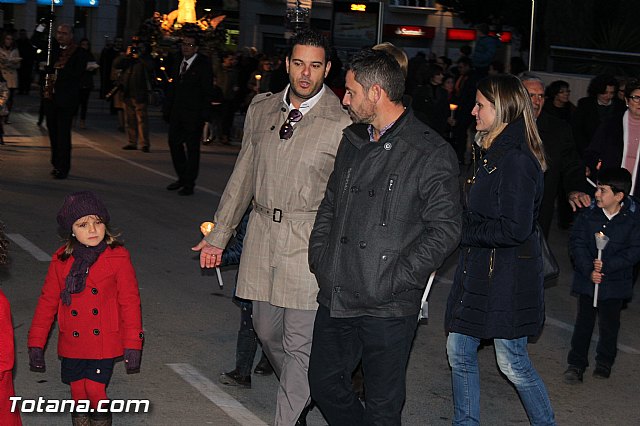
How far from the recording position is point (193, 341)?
766 centimetres

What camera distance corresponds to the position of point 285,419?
5.29m

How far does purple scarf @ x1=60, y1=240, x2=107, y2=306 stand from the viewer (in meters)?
5.13

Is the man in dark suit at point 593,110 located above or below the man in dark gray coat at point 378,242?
above

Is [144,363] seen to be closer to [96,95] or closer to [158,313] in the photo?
[158,313]

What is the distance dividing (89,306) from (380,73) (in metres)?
1.72

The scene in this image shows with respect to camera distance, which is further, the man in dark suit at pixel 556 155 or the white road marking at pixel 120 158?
the white road marking at pixel 120 158

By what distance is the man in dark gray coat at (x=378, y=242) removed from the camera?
15.3 ft

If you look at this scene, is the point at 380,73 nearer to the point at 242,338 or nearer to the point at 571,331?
the point at 242,338

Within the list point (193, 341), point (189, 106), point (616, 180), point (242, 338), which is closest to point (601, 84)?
point (189, 106)

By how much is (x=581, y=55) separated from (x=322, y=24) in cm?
3306

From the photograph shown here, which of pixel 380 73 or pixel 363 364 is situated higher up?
pixel 380 73

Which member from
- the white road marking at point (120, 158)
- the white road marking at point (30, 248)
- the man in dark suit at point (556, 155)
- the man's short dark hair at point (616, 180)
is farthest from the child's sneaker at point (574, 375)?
the white road marking at point (120, 158)

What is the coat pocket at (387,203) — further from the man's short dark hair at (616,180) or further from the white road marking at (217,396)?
the man's short dark hair at (616,180)

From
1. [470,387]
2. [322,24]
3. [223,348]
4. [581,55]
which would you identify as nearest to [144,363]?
[223,348]
